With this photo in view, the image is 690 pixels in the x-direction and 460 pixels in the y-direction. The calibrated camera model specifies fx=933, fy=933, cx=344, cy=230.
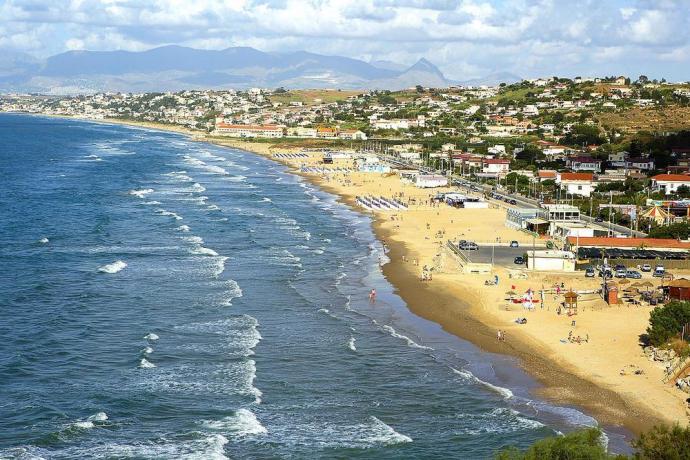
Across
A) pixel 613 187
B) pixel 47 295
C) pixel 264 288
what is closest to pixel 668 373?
pixel 264 288

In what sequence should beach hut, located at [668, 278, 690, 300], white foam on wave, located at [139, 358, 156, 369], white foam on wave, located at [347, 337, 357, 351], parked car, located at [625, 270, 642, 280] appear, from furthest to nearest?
parked car, located at [625, 270, 642, 280], beach hut, located at [668, 278, 690, 300], white foam on wave, located at [347, 337, 357, 351], white foam on wave, located at [139, 358, 156, 369]

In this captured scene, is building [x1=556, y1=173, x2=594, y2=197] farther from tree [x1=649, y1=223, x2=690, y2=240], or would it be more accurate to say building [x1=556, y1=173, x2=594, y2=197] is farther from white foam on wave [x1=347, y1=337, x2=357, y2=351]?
white foam on wave [x1=347, y1=337, x2=357, y2=351]

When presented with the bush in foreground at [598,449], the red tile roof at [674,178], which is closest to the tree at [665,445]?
the bush in foreground at [598,449]

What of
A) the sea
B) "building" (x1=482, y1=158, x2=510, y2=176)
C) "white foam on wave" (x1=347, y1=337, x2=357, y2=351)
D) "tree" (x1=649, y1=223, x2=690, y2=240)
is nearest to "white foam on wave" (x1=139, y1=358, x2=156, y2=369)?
the sea

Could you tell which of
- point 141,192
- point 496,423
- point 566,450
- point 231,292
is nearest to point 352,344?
point 496,423

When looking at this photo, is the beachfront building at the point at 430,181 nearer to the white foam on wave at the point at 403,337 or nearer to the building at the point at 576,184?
the building at the point at 576,184

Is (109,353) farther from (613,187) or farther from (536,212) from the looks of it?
(613,187)
